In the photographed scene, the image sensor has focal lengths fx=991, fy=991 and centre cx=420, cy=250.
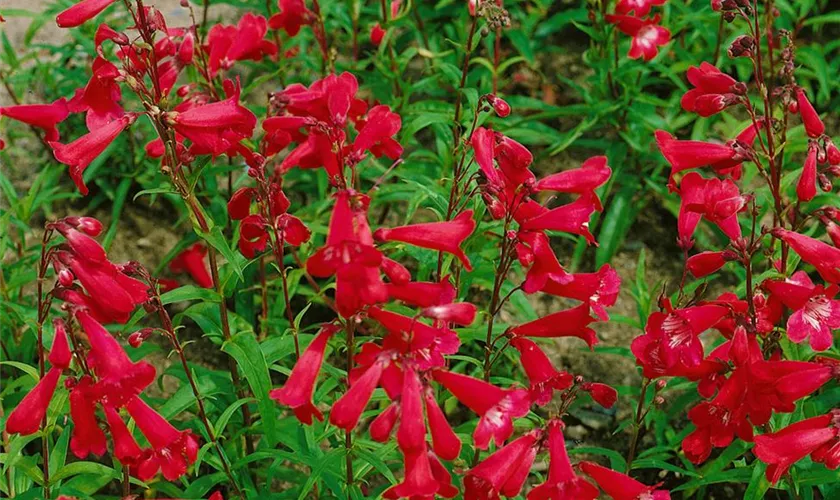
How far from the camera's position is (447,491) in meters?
3.62

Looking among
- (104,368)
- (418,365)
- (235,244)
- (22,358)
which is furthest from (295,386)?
(22,358)

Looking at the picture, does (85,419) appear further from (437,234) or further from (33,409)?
(437,234)

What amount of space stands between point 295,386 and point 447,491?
67cm

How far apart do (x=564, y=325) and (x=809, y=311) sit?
102 centimetres

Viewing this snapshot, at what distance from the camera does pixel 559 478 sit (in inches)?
148

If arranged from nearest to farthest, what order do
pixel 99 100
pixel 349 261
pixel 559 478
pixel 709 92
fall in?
pixel 349 261
pixel 559 478
pixel 99 100
pixel 709 92

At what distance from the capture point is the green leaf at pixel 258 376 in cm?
439

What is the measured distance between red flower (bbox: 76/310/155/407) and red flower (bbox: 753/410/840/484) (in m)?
2.47

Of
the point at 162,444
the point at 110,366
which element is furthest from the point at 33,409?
the point at 162,444

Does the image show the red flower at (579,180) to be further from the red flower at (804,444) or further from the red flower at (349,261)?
the red flower at (804,444)

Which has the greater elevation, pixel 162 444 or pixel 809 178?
pixel 809 178

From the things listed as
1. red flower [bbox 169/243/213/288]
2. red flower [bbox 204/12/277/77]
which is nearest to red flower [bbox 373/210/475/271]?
red flower [bbox 204/12/277/77]

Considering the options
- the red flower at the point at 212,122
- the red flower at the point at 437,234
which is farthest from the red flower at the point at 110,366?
the red flower at the point at 437,234

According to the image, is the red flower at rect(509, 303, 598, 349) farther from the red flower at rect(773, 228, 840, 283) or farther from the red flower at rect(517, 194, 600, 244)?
the red flower at rect(773, 228, 840, 283)
